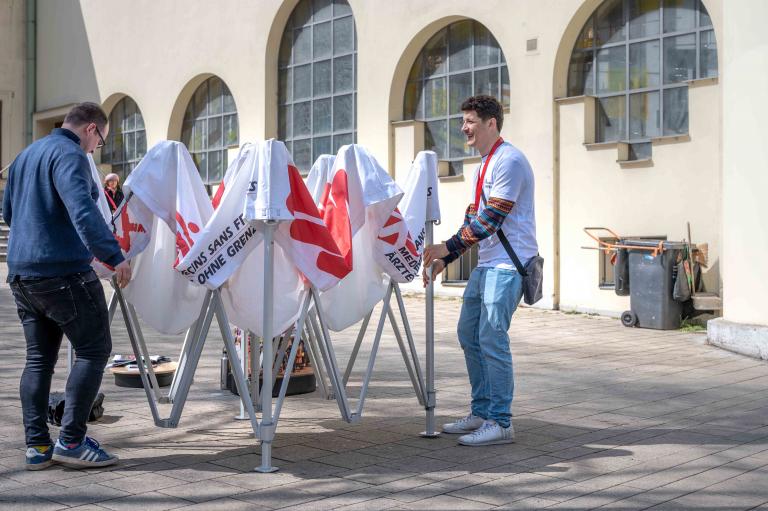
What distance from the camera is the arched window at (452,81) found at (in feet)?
55.3

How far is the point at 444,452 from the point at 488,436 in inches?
11.6

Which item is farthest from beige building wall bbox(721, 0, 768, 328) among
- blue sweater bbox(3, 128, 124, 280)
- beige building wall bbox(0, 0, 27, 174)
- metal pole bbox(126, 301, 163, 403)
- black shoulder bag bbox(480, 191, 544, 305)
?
beige building wall bbox(0, 0, 27, 174)

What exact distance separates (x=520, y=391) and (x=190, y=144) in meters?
17.1

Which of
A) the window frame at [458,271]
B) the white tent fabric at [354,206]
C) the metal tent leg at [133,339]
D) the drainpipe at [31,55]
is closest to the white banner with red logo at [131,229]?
the metal tent leg at [133,339]

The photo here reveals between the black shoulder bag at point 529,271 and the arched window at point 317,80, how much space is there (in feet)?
45.2

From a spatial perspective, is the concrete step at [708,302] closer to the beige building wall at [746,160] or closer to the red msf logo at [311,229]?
the beige building wall at [746,160]

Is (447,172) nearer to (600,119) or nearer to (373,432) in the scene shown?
(600,119)

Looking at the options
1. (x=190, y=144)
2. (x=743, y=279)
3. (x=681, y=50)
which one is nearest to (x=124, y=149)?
(x=190, y=144)

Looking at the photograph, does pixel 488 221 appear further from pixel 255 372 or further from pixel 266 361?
pixel 255 372

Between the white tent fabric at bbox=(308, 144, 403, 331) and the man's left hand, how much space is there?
32 centimetres

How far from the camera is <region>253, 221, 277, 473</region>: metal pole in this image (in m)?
5.26

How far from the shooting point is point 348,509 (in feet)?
14.9

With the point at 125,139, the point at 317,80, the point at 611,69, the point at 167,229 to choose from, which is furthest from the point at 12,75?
the point at 167,229

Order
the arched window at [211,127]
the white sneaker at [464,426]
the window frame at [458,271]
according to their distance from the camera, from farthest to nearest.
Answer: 1. the arched window at [211,127]
2. the window frame at [458,271]
3. the white sneaker at [464,426]
